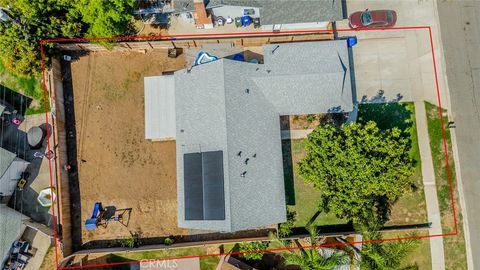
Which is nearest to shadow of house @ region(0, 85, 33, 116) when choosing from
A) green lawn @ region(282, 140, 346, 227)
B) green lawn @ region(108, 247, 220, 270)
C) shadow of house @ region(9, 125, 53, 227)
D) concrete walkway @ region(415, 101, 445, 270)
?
shadow of house @ region(9, 125, 53, 227)

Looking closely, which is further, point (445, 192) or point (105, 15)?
point (445, 192)

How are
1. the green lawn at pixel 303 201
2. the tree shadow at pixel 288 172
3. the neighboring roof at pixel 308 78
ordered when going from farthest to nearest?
the tree shadow at pixel 288 172 < the green lawn at pixel 303 201 < the neighboring roof at pixel 308 78

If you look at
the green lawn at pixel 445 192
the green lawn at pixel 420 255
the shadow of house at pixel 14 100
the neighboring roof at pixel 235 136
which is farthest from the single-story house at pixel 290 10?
the green lawn at pixel 420 255

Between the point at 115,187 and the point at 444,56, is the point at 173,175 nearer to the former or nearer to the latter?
the point at 115,187

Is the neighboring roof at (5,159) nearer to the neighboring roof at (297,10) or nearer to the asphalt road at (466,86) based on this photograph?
the neighboring roof at (297,10)

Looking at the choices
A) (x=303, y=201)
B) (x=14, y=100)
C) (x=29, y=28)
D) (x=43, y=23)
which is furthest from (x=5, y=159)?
(x=303, y=201)

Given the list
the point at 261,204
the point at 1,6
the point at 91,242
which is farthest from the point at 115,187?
the point at 1,6

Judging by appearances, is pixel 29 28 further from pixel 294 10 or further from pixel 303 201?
pixel 303 201
